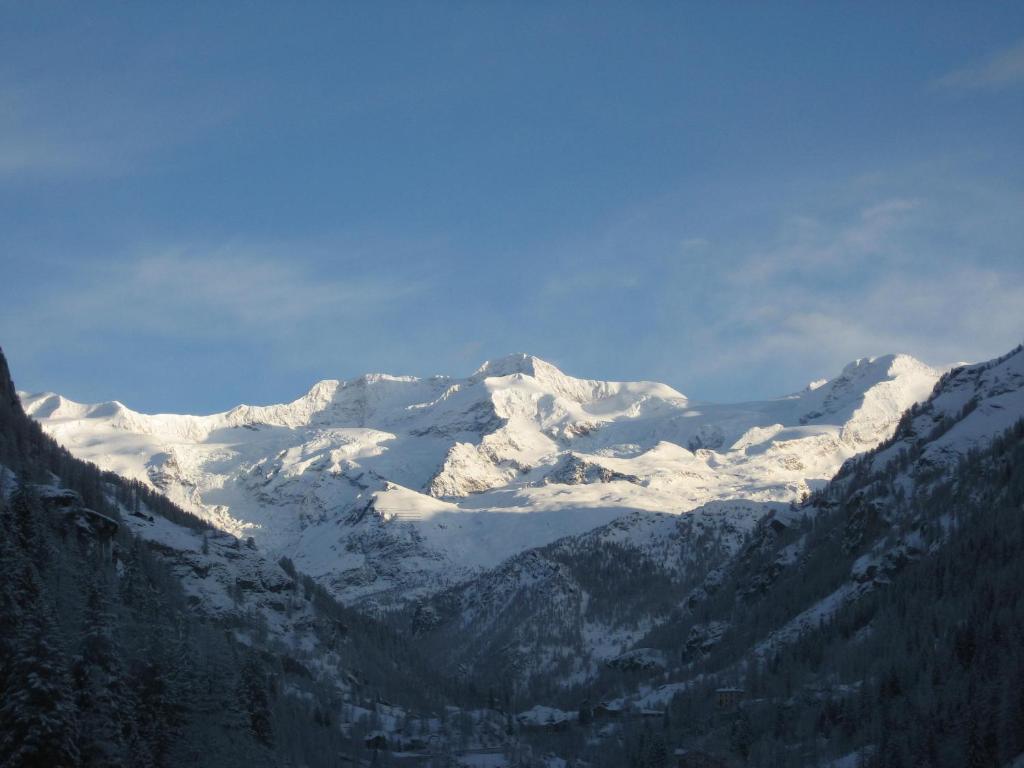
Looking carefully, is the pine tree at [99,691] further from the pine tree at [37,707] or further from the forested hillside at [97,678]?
the pine tree at [37,707]

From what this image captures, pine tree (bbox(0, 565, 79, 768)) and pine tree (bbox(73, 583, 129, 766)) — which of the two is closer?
A: pine tree (bbox(0, 565, 79, 768))

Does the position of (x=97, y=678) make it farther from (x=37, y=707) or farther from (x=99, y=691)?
(x=37, y=707)

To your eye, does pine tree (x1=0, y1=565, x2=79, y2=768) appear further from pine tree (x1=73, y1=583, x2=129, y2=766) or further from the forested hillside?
pine tree (x1=73, y1=583, x2=129, y2=766)

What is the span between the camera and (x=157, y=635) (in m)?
166

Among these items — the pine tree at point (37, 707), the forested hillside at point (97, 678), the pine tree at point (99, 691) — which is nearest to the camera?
the pine tree at point (37, 707)

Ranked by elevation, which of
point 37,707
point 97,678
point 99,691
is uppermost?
point 97,678

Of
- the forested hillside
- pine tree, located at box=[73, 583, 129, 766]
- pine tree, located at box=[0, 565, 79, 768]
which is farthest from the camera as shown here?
pine tree, located at box=[73, 583, 129, 766]

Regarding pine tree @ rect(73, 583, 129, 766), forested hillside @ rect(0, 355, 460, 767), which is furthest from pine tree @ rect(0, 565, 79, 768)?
pine tree @ rect(73, 583, 129, 766)

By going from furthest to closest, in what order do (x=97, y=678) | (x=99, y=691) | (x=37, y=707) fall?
(x=97, y=678), (x=99, y=691), (x=37, y=707)

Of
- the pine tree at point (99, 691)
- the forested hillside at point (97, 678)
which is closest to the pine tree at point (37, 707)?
the forested hillside at point (97, 678)

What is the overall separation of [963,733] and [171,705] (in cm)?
10313

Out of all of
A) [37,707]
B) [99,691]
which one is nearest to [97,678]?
[99,691]

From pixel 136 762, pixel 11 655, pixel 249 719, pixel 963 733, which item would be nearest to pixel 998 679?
pixel 963 733

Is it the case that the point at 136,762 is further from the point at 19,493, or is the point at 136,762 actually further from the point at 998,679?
the point at 998,679
